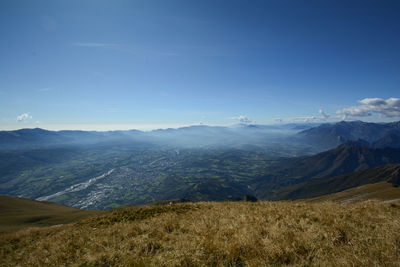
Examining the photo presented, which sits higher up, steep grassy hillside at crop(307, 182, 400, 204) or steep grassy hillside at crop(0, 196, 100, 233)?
steep grassy hillside at crop(0, 196, 100, 233)

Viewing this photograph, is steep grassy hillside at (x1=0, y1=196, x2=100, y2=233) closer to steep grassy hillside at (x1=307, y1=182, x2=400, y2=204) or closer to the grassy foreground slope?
the grassy foreground slope

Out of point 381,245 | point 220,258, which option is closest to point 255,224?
point 220,258

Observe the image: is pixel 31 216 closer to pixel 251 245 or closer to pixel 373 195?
pixel 251 245

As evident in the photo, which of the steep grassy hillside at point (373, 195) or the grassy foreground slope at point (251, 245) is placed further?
the steep grassy hillside at point (373, 195)

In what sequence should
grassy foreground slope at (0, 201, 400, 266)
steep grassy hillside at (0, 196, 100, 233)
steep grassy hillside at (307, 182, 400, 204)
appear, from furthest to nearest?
steep grassy hillside at (307, 182, 400, 204) < steep grassy hillside at (0, 196, 100, 233) < grassy foreground slope at (0, 201, 400, 266)

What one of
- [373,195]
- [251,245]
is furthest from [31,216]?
[373,195]

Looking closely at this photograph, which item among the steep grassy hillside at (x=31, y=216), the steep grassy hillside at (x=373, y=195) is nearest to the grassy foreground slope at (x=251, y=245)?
the steep grassy hillside at (x=31, y=216)

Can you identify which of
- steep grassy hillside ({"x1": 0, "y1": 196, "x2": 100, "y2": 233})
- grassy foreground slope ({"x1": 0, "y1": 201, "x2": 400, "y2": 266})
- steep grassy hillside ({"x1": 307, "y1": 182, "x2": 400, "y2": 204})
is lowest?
steep grassy hillside ({"x1": 307, "y1": 182, "x2": 400, "y2": 204})

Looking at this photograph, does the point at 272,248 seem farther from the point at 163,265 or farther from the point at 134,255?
the point at 134,255

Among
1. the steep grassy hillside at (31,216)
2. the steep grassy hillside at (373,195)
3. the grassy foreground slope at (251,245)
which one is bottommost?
the steep grassy hillside at (373,195)

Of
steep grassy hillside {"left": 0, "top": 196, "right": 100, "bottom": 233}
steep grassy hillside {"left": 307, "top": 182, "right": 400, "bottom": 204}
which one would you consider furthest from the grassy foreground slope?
steep grassy hillside {"left": 307, "top": 182, "right": 400, "bottom": 204}

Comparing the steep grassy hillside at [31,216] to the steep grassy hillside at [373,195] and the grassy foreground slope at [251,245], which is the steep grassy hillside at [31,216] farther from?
the steep grassy hillside at [373,195]
